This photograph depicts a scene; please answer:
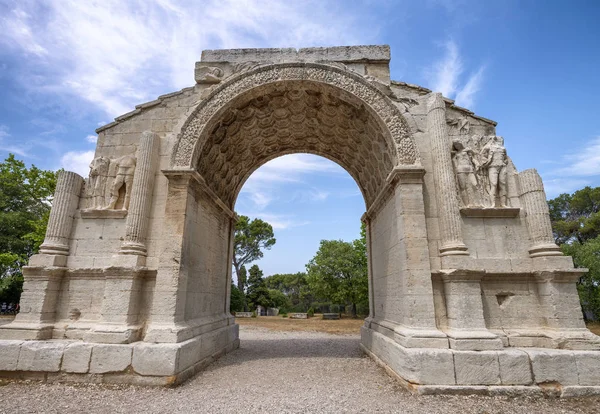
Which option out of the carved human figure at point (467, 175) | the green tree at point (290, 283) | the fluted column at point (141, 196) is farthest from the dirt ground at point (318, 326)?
the green tree at point (290, 283)

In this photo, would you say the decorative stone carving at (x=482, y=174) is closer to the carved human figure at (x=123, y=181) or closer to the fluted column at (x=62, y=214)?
the carved human figure at (x=123, y=181)

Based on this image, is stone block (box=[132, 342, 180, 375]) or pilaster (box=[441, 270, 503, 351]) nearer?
pilaster (box=[441, 270, 503, 351])

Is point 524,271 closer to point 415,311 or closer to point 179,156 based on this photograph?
point 415,311

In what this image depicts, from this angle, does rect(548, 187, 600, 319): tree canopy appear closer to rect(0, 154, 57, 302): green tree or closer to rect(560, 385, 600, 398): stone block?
rect(560, 385, 600, 398): stone block

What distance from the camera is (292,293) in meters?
54.9

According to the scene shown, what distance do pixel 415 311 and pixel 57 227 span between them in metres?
7.41

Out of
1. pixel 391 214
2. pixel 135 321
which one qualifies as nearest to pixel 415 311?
pixel 391 214

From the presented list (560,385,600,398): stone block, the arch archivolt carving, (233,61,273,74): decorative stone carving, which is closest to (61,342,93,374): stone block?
the arch archivolt carving

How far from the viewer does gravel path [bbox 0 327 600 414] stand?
433 cm

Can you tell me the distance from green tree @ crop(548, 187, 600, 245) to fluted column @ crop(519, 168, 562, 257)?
24.8m

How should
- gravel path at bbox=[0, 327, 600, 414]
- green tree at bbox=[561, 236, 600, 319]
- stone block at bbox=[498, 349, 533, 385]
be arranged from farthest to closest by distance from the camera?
green tree at bbox=[561, 236, 600, 319] < stone block at bbox=[498, 349, 533, 385] < gravel path at bbox=[0, 327, 600, 414]

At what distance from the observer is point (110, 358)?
5352 millimetres

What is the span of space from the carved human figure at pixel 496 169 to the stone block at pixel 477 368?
2962 millimetres

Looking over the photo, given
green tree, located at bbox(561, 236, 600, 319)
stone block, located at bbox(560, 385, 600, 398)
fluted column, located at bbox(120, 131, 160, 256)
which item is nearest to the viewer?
stone block, located at bbox(560, 385, 600, 398)
